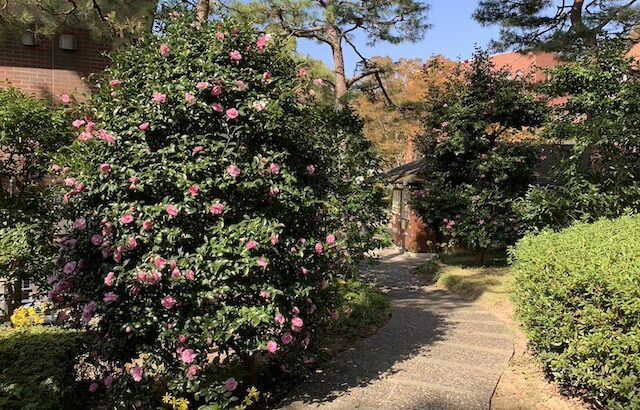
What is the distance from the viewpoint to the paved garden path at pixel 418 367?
11.9 ft

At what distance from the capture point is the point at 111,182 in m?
3.06

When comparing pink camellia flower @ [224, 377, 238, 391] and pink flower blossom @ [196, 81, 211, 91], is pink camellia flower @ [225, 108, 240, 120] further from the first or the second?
pink camellia flower @ [224, 377, 238, 391]

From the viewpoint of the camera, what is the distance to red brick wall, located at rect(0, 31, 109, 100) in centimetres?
759

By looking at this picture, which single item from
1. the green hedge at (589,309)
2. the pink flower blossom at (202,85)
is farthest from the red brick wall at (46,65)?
the green hedge at (589,309)

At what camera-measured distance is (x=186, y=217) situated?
10.1 feet

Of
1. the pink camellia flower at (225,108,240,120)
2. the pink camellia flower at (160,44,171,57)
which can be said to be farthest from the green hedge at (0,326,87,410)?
the pink camellia flower at (160,44,171,57)

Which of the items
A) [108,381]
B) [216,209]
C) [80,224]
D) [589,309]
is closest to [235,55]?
[216,209]

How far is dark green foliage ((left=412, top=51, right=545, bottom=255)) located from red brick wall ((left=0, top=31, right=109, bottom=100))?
23.6 ft

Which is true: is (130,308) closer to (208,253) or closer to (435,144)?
(208,253)

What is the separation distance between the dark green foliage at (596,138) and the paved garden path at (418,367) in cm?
190

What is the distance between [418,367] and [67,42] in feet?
24.6

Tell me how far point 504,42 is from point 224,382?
450 inches

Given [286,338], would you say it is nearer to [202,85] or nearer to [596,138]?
[202,85]

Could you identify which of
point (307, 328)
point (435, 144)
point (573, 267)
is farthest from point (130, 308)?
point (435, 144)
